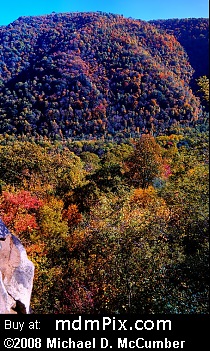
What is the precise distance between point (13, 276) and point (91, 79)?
123427mm

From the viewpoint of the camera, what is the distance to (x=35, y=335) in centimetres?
900

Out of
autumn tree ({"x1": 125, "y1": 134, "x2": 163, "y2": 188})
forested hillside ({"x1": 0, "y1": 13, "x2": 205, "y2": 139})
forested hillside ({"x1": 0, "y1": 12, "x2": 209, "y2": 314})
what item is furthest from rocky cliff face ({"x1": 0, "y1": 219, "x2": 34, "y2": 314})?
forested hillside ({"x1": 0, "y1": 13, "x2": 205, "y2": 139})

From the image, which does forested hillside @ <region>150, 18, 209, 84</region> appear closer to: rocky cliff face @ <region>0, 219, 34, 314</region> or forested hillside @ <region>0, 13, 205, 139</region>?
forested hillside @ <region>0, 13, 205, 139</region>

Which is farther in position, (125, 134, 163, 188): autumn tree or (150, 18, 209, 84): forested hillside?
(150, 18, 209, 84): forested hillside

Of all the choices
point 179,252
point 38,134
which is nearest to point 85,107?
point 38,134

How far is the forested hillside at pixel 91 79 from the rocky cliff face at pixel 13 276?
84.9m

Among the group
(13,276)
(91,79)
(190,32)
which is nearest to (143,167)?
(13,276)

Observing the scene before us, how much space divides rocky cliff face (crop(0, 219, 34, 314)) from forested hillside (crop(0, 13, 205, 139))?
3341 inches

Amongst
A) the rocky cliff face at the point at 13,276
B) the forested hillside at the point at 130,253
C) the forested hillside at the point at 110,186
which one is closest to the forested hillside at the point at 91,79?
the forested hillside at the point at 110,186

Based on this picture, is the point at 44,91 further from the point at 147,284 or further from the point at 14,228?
the point at 147,284

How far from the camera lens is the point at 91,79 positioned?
127625mm

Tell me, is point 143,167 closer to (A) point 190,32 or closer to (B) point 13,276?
(B) point 13,276

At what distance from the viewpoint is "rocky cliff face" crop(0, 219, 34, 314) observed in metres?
12.4

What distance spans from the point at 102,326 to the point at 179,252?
20.6 ft
